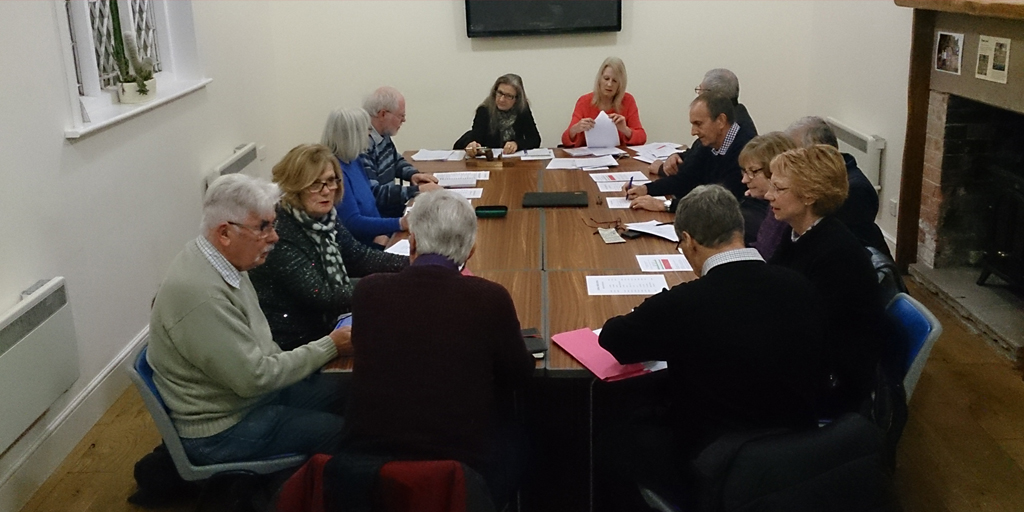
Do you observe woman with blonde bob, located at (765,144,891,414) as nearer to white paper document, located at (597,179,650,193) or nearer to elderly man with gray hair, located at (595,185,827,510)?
elderly man with gray hair, located at (595,185,827,510)

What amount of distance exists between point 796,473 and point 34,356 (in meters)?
2.40

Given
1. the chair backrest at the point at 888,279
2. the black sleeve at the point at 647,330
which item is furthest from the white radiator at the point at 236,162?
the chair backrest at the point at 888,279

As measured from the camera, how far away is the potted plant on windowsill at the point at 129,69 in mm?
4086

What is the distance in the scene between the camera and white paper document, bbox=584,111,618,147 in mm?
5242

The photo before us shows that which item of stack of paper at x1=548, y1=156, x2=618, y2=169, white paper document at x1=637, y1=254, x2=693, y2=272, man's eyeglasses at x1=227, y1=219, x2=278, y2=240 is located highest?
man's eyeglasses at x1=227, y1=219, x2=278, y2=240

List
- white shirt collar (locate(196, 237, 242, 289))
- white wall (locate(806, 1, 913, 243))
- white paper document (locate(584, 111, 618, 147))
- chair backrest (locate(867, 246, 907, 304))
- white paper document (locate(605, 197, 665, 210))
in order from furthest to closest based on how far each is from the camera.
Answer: white paper document (locate(584, 111, 618, 147))
white wall (locate(806, 1, 913, 243))
white paper document (locate(605, 197, 665, 210))
chair backrest (locate(867, 246, 907, 304))
white shirt collar (locate(196, 237, 242, 289))

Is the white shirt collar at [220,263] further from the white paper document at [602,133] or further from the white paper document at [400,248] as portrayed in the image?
the white paper document at [602,133]

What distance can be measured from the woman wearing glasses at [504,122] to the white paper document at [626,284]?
250 cm

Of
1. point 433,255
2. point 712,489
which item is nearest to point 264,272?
point 433,255

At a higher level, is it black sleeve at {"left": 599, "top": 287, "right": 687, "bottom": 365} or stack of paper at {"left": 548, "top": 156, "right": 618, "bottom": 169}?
black sleeve at {"left": 599, "top": 287, "right": 687, "bottom": 365}

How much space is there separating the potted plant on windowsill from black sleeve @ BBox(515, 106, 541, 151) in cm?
210

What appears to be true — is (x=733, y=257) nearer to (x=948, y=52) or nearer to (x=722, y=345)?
(x=722, y=345)

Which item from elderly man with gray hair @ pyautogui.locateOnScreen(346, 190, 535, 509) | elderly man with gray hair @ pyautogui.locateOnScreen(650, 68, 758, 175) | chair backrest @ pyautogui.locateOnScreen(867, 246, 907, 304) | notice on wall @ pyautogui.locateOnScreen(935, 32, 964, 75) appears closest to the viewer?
elderly man with gray hair @ pyautogui.locateOnScreen(346, 190, 535, 509)

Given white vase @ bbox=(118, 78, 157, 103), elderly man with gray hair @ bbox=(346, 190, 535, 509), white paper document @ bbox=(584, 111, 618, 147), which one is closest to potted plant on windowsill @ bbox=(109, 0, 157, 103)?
white vase @ bbox=(118, 78, 157, 103)
